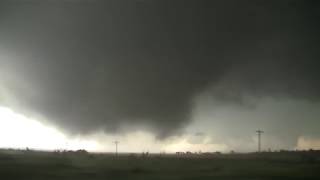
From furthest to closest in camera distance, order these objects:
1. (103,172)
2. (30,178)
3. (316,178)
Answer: (103,172) < (316,178) < (30,178)

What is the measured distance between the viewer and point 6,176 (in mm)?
52031

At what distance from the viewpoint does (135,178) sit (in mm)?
53406

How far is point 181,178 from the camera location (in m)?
54.2

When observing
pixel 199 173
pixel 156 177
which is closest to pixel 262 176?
pixel 199 173

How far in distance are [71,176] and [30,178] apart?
4.71 metres

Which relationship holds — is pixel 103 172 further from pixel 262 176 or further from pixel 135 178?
pixel 262 176

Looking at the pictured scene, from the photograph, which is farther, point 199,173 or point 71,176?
point 199,173

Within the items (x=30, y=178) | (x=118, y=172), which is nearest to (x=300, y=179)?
(x=118, y=172)

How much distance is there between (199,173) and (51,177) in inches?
756

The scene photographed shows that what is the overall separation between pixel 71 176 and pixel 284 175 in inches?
1058

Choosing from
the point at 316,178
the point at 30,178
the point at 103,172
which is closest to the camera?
the point at 30,178

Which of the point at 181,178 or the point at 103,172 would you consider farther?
the point at 103,172

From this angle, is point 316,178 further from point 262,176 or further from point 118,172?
point 118,172

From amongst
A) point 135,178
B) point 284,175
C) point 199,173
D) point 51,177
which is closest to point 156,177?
point 135,178
